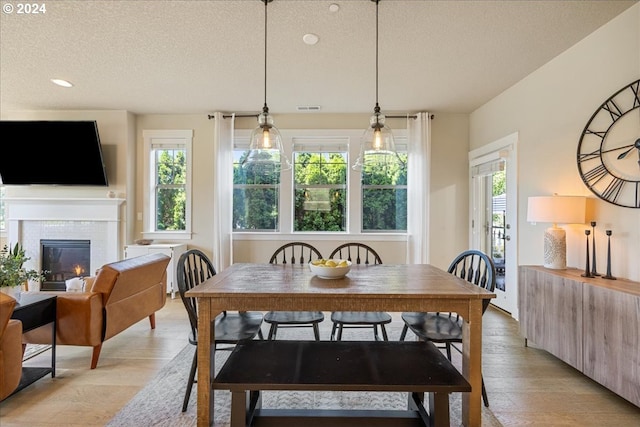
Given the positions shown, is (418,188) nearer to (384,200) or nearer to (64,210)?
(384,200)

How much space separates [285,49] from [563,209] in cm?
269

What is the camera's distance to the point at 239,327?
216cm

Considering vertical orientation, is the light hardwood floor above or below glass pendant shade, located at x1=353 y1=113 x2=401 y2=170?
below

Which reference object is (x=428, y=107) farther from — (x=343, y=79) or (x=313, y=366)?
(x=313, y=366)

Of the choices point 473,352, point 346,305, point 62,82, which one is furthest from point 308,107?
point 473,352

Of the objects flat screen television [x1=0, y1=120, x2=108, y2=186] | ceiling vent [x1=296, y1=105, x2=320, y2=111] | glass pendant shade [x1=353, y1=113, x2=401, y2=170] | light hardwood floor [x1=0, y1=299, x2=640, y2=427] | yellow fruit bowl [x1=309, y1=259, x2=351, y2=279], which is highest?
ceiling vent [x1=296, y1=105, x2=320, y2=111]

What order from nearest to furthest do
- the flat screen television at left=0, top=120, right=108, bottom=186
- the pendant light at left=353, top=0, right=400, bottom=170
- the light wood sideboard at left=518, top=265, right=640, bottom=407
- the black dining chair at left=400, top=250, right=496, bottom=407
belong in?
the light wood sideboard at left=518, top=265, right=640, bottom=407, the black dining chair at left=400, top=250, right=496, bottom=407, the pendant light at left=353, top=0, right=400, bottom=170, the flat screen television at left=0, top=120, right=108, bottom=186

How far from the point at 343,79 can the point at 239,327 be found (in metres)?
2.73

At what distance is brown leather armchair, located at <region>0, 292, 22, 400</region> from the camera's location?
1.74m

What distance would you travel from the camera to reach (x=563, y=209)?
2.47m

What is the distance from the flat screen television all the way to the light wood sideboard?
5.38m

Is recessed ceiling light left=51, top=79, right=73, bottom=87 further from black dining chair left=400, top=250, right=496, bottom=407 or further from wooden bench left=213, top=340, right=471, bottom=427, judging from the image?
black dining chair left=400, top=250, right=496, bottom=407

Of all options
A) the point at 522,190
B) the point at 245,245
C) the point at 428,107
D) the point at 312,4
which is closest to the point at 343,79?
the point at 312,4

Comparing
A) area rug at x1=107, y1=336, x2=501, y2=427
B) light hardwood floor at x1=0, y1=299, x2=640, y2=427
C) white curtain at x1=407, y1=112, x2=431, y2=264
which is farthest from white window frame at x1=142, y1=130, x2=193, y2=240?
white curtain at x1=407, y1=112, x2=431, y2=264
